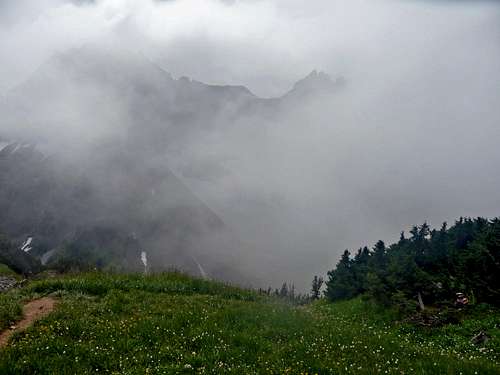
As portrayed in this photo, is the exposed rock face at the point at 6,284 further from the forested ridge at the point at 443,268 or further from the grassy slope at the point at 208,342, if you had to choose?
the forested ridge at the point at 443,268

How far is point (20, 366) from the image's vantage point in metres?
11.4

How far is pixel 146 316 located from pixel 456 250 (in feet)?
54.8

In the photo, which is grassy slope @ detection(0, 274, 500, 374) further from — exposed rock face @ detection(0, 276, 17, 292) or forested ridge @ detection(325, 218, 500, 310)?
exposed rock face @ detection(0, 276, 17, 292)

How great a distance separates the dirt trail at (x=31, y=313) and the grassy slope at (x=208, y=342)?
49 centimetres

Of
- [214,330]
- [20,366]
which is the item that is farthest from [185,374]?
[20,366]

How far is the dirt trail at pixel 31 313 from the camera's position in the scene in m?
13.9

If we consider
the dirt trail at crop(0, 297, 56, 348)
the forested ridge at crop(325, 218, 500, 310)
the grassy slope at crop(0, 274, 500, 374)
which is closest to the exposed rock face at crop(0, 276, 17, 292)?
the grassy slope at crop(0, 274, 500, 374)

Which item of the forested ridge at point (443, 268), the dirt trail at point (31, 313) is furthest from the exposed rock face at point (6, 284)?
the forested ridge at point (443, 268)

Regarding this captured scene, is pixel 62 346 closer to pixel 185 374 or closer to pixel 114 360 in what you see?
pixel 114 360

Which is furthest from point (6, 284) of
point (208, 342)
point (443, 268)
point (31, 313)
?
point (443, 268)

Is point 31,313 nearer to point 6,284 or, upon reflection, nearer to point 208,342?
point 208,342

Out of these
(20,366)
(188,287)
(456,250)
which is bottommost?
(20,366)

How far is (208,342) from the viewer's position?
1352 cm

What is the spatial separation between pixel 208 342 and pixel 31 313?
23.4 feet
